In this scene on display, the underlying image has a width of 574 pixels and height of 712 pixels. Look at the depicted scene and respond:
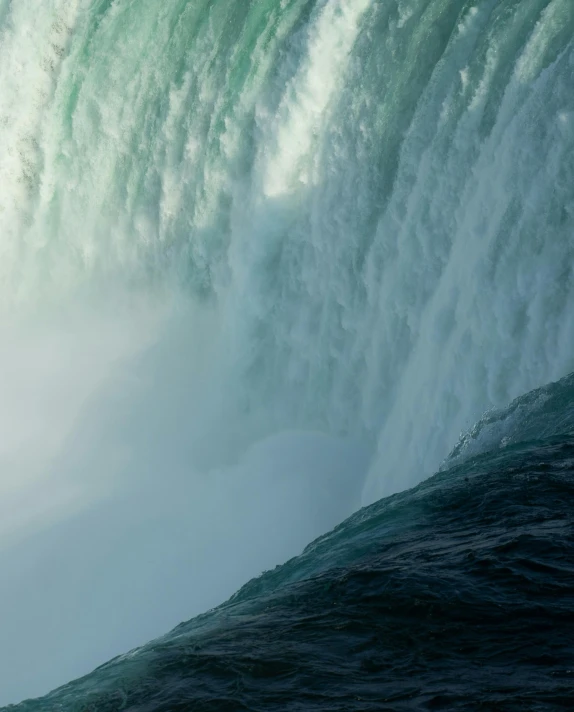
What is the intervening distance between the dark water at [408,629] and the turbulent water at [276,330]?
0.09 feet

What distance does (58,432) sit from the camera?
15664 mm

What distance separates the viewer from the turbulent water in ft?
18.5

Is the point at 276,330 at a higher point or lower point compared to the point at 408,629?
higher

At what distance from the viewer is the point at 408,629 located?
4801 millimetres

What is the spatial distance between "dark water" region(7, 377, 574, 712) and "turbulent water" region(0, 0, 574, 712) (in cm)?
3

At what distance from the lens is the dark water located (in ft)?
14.0

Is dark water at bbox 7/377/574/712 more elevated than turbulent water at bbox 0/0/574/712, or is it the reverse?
turbulent water at bbox 0/0/574/712

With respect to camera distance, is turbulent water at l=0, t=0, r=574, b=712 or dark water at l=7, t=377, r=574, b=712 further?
turbulent water at l=0, t=0, r=574, b=712

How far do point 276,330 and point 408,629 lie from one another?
9.90m

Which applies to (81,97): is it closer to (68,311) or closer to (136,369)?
(68,311)

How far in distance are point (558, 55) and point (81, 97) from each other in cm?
1027

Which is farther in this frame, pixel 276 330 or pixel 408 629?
pixel 276 330

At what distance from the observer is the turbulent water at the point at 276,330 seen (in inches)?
222

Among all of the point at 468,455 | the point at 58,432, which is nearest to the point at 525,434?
the point at 468,455
